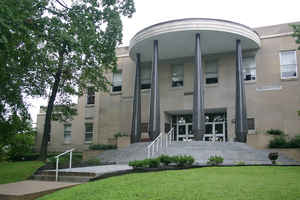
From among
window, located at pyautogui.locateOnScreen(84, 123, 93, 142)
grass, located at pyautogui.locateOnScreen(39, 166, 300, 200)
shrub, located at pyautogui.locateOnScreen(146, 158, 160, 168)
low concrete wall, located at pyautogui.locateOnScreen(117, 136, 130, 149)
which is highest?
window, located at pyautogui.locateOnScreen(84, 123, 93, 142)

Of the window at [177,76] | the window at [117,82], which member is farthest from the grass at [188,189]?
the window at [117,82]

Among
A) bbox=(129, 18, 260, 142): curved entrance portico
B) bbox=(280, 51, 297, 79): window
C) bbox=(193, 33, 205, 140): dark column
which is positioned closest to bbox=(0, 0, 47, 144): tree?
bbox=(129, 18, 260, 142): curved entrance portico

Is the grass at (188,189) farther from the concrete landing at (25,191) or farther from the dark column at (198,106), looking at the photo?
the dark column at (198,106)

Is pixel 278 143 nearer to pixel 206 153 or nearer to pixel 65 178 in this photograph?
pixel 206 153

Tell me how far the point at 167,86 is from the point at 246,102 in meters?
6.89

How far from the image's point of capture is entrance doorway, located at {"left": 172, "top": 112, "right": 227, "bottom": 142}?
2659 centimetres

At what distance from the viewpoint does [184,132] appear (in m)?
28.2

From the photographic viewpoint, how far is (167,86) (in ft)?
92.8

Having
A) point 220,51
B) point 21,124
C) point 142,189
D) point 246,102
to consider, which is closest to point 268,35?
point 220,51

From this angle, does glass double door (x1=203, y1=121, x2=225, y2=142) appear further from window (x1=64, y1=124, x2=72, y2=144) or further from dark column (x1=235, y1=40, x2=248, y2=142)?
window (x1=64, y1=124, x2=72, y2=144)

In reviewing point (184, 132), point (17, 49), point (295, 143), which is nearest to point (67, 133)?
point (184, 132)

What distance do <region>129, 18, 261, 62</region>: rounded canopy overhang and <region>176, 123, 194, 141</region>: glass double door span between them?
20.6 ft

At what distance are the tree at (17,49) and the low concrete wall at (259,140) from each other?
1431cm

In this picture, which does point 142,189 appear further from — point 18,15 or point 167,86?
point 167,86
